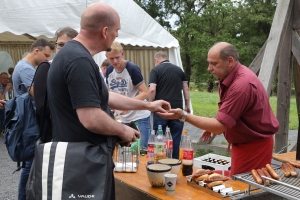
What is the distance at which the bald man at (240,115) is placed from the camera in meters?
2.41

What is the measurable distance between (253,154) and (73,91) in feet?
5.19

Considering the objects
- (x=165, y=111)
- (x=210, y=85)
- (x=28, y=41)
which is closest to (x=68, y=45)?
(x=165, y=111)

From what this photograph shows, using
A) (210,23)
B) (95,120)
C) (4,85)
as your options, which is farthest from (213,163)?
(210,23)

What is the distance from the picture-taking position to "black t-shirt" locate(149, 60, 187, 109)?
5.52 m

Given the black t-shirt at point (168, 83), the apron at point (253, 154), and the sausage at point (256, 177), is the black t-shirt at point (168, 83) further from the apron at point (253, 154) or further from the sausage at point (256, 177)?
the sausage at point (256, 177)

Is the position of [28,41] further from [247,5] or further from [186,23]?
[247,5]

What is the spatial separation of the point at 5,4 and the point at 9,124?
15.0 ft

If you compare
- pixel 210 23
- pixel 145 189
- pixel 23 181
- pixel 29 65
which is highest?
pixel 210 23

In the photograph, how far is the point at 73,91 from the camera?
1667mm

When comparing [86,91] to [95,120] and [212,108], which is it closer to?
[95,120]

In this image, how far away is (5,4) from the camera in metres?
6.60

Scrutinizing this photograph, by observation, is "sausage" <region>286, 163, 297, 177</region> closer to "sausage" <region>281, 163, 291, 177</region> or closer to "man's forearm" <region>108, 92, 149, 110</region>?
"sausage" <region>281, 163, 291, 177</region>

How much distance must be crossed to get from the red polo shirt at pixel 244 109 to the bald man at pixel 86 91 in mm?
840

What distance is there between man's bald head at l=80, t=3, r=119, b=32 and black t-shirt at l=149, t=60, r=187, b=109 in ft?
12.2
